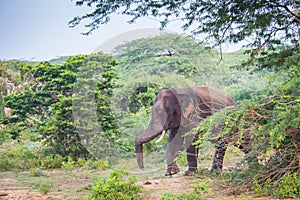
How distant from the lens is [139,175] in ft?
27.1

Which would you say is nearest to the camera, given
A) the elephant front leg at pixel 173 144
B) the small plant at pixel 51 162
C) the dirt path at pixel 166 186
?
the dirt path at pixel 166 186

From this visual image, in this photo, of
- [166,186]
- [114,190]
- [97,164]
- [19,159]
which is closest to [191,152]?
[166,186]

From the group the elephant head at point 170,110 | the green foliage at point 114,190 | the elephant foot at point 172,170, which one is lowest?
the elephant foot at point 172,170

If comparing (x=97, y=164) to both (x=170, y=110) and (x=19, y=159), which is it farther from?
(x=170, y=110)

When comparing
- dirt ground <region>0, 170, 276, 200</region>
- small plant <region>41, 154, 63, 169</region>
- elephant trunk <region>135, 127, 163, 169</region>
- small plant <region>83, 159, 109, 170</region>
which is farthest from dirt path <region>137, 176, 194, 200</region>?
small plant <region>41, 154, 63, 169</region>

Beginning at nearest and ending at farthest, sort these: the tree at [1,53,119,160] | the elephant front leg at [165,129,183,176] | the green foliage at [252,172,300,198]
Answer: the green foliage at [252,172,300,198], the elephant front leg at [165,129,183,176], the tree at [1,53,119,160]

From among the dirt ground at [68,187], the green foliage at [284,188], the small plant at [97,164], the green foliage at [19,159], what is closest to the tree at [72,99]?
the green foliage at [19,159]

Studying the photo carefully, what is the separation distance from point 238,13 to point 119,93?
5.26 metres

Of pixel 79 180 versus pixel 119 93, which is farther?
pixel 119 93

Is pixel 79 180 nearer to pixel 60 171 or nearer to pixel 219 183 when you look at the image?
pixel 60 171

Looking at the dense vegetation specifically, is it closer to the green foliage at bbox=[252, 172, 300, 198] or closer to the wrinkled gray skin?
the wrinkled gray skin

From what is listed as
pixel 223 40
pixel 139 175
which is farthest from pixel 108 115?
pixel 223 40

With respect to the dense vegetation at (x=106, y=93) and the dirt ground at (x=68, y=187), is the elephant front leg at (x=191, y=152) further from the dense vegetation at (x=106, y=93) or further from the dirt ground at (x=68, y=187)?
the dense vegetation at (x=106, y=93)

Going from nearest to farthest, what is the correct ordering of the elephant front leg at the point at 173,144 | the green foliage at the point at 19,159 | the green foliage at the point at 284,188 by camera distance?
the green foliage at the point at 284,188 < the elephant front leg at the point at 173,144 < the green foliage at the point at 19,159
